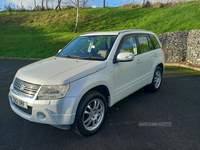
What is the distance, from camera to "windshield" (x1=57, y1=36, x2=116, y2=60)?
11.2 ft

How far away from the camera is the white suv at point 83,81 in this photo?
249cm

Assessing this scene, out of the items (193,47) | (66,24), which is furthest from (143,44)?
(66,24)

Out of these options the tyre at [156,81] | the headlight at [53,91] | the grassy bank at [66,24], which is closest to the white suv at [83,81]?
the headlight at [53,91]

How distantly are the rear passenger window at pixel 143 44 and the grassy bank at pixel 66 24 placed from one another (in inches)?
389

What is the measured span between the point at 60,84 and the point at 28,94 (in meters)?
0.62

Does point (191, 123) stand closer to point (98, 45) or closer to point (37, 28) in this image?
point (98, 45)

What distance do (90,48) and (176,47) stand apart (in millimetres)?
7383

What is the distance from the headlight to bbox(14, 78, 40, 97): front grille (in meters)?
0.13

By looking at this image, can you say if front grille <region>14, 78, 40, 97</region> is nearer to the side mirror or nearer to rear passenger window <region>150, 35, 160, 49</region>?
the side mirror

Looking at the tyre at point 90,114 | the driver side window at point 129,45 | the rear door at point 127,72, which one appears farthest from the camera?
the driver side window at point 129,45

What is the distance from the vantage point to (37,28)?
2284 centimetres

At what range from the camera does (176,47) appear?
9.30m

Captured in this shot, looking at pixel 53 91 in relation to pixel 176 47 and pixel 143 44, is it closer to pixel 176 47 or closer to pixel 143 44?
pixel 143 44

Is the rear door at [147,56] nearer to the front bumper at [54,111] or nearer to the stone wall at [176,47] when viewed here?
the front bumper at [54,111]
